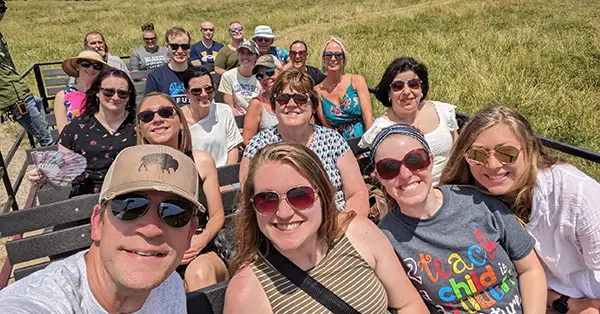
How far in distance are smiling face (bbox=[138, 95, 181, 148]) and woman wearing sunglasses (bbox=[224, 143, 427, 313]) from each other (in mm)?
1218

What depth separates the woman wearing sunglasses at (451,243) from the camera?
1.96 metres

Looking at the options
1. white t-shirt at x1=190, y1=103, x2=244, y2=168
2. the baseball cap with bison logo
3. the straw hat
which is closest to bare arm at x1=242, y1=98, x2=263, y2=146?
white t-shirt at x1=190, y1=103, x2=244, y2=168

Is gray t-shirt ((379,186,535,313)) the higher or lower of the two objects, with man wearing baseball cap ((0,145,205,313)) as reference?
lower

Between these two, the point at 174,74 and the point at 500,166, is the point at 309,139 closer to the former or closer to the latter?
the point at 500,166

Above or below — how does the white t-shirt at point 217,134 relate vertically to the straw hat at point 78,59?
below

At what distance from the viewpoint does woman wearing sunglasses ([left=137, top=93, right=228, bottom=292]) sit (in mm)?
2539

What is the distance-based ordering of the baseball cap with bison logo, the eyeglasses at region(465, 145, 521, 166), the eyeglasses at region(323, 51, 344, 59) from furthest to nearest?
the eyeglasses at region(323, 51, 344, 59)
the eyeglasses at region(465, 145, 521, 166)
the baseball cap with bison logo

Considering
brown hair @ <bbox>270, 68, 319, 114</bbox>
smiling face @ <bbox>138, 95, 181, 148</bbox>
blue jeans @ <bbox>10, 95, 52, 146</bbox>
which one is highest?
brown hair @ <bbox>270, 68, 319, 114</bbox>

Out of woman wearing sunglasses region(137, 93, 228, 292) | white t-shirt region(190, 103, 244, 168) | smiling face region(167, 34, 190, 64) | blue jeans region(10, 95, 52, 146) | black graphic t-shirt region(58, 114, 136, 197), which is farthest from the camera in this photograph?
blue jeans region(10, 95, 52, 146)

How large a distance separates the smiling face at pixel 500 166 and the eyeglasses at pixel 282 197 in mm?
995

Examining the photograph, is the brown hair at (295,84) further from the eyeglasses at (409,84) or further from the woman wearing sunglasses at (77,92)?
the woman wearing sunglasses at (77,92)

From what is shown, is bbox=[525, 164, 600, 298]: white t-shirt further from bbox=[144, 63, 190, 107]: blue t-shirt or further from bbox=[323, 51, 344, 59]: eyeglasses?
bbox=[144, 63, 190, 107]: blue t-shirt

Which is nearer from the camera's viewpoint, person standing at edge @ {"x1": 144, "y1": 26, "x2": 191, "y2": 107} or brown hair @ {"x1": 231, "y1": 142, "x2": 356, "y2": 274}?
brown hair @ {"x1": 231, "y1": 142, "x2": 356, "y2": 274}

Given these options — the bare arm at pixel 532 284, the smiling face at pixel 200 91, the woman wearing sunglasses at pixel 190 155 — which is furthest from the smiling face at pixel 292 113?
the bare arm at pixel 532 284
